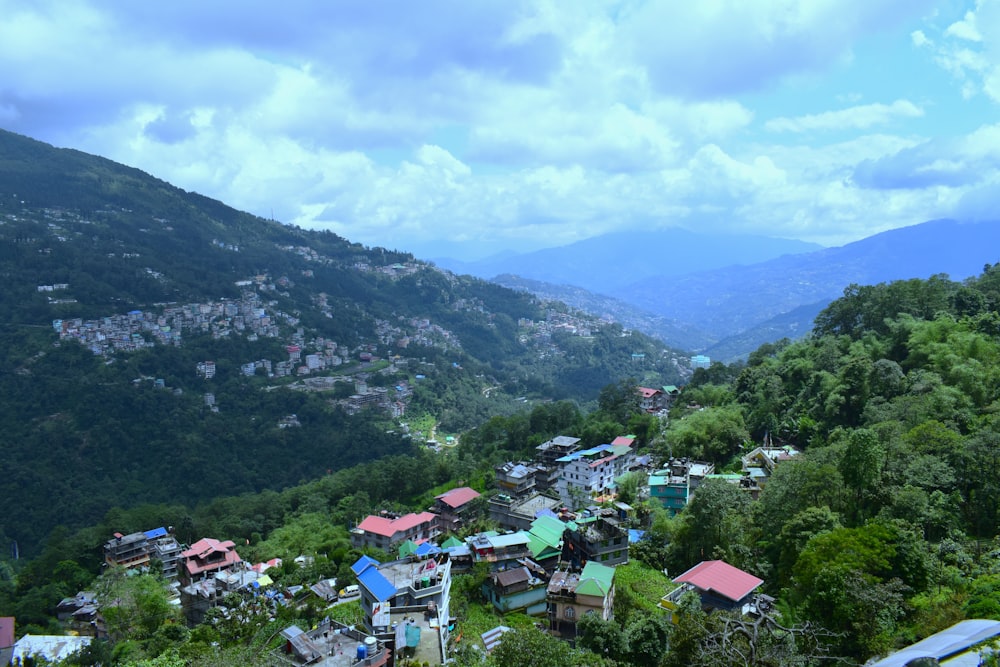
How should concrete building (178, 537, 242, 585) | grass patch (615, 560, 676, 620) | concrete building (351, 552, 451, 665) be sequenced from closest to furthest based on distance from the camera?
1. concrete building (351, 552, 451, 665)
2. grass patch (615, 560, 676, 620)
3. concrete building (178, 537, 242, 585)

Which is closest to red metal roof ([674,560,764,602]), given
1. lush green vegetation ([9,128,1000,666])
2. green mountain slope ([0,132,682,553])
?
lush green vegetation ([9,128,1000,666])

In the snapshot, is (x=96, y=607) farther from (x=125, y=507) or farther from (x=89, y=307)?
(x=89, y=307)

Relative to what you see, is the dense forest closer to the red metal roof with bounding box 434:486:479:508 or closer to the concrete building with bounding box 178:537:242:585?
the concrete building with bounding box 178:537:242:585

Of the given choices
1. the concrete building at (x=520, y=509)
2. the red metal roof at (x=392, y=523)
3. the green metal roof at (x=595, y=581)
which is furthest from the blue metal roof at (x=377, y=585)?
the concrete building at (x=520, y=509)

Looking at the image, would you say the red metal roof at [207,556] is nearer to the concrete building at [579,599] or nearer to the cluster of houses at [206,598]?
the cluster of houses at [206,598]

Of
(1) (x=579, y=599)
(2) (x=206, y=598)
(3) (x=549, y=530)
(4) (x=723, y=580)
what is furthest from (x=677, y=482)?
(2) (x=206, y=598)

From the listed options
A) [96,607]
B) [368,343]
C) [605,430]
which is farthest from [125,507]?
[368,343]

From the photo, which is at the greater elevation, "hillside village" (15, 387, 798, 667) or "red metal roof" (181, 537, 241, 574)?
"hillside village" (15, 387, 798, 667)
